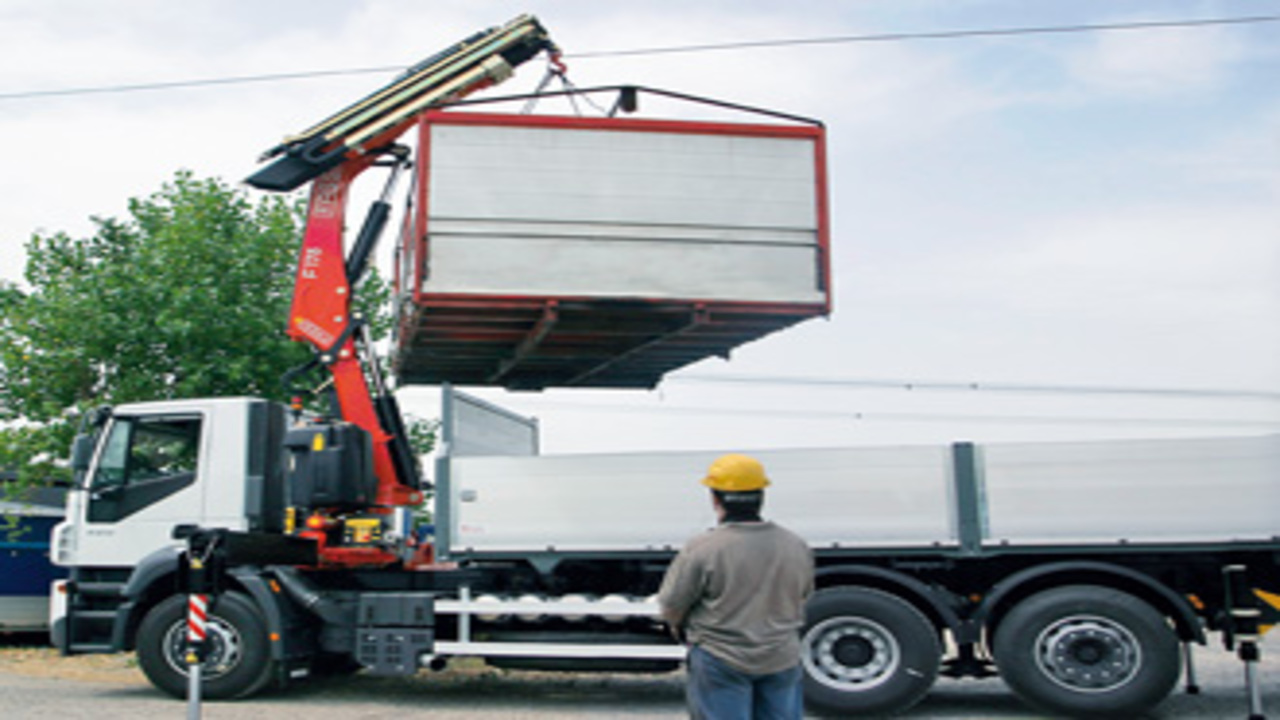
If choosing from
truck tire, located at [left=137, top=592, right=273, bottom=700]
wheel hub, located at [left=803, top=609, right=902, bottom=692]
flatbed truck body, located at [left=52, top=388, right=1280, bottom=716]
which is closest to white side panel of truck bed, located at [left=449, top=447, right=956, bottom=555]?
flatbed truck body, located at [left=52, top=388, right=1280, bottom=716]

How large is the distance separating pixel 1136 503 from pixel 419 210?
570cm

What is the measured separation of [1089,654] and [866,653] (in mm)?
1581

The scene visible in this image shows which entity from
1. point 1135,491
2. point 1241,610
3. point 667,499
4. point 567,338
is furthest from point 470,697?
point 1241,610

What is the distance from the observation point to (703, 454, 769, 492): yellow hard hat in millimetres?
4426

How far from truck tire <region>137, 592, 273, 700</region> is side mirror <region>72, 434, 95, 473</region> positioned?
133 cm

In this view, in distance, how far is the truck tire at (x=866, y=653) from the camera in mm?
8617

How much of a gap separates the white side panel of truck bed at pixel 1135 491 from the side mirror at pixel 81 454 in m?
7.28

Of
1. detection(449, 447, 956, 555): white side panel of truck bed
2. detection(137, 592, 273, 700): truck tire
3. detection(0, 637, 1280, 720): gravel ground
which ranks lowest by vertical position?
detection(0, 637, 1280, 720): gravel ground

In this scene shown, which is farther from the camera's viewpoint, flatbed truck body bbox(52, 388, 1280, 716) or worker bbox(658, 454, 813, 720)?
flatbed truck body bbox(52, 388, 1280, 716)

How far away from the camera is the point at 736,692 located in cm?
431

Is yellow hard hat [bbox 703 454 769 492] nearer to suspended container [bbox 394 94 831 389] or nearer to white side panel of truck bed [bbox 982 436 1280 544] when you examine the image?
suspended container [bbox 394 94 831 389]

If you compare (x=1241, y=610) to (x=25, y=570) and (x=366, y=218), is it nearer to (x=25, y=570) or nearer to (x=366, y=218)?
(x=366, y=218)

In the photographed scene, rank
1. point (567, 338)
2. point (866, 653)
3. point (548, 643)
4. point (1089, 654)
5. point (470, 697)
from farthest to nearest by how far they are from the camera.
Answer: point (470, 697) < point (567, 338) < point (548, 643) < point (866, 653) < point (1089, 654)

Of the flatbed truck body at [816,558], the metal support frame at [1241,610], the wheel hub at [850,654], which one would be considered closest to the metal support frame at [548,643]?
the flatbed truck body at [816,558]
